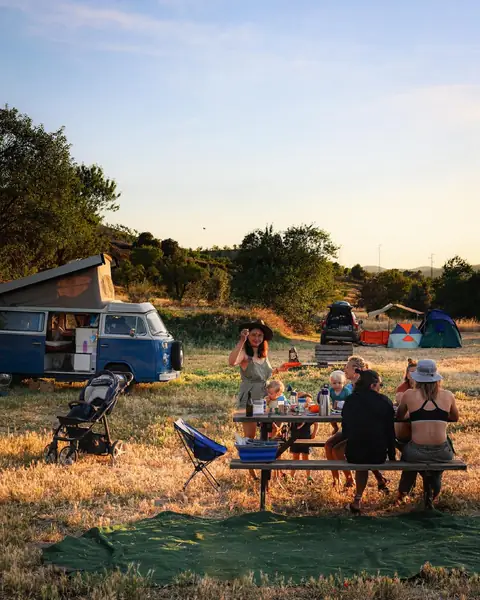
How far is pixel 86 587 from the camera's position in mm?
5457

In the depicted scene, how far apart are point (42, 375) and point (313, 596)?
1250 centimetres

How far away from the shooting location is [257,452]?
25.0 ft

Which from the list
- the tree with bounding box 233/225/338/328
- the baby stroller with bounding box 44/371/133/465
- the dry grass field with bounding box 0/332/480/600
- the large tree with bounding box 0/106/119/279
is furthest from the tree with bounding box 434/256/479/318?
the baby stroller with bounding box 44/371/133/465

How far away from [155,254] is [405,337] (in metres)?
32.7

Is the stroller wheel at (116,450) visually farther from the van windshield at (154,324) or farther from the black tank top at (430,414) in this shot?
the van windshield at (154,324)

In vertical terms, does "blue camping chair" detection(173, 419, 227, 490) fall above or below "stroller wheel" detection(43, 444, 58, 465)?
above

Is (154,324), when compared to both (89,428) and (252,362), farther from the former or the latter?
(252,362)

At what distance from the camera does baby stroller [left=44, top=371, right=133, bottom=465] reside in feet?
32.1

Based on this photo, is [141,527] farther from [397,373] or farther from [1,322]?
[397,373]

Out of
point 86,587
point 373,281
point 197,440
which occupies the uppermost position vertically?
point 373,281

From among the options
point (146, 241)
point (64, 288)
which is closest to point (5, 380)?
point (64, 288)

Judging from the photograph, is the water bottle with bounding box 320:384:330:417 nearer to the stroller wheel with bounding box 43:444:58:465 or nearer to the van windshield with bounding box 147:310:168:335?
the stroller wheel with bounding box 43:444:58:465

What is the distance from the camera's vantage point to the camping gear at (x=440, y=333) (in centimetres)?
3459

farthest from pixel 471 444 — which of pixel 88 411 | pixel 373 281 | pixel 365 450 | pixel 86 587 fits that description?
pixel 373 281
